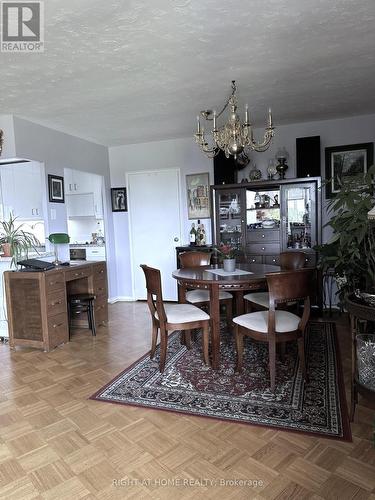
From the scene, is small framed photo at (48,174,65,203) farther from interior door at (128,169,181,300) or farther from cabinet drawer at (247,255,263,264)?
cabinet drawer at (247,255,263,264)

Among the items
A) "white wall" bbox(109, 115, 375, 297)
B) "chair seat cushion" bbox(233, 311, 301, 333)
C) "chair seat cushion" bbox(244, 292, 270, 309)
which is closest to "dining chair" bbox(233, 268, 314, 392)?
"chair seat cushion" bbox(233, 311, 301, 333)

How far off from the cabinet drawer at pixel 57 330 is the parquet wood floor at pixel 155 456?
87 cm

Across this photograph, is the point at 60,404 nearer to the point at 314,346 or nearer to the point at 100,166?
the point at 314,346

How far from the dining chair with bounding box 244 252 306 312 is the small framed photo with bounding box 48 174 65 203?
2.59m

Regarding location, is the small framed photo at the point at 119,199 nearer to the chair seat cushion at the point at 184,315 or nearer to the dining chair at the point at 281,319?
the chair seat cushion at the point at 184,315

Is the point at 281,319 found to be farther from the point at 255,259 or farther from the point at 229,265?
the point at 255,259

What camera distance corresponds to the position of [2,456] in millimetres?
1834

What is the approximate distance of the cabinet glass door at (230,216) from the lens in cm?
459

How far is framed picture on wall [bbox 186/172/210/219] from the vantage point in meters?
5.05

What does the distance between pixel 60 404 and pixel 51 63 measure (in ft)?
8.06

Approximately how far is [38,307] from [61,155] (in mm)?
2073

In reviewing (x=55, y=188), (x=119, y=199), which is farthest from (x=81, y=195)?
(x=55, y=188)

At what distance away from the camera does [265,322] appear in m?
2.53

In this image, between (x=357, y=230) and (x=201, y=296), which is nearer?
(x=357, y=230)
